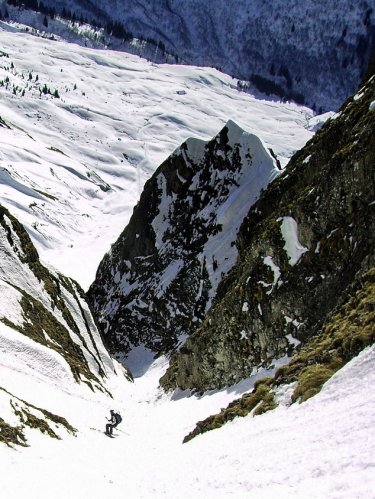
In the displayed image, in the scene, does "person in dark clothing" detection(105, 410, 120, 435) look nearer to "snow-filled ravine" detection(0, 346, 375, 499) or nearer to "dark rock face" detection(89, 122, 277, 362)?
"snow-filled ravine" detection(0, 346, 375, 499)

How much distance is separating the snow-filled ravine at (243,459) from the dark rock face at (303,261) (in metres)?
11.1

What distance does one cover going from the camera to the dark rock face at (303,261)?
108ft

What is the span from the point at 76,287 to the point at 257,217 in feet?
91.6

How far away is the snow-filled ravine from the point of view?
11.3 m

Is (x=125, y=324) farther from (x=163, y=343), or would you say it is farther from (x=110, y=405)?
(x=110, y=405)

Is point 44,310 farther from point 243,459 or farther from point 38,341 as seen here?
point 243,459

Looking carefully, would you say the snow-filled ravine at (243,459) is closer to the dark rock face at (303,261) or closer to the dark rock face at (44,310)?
the dark rock face at (303,261)

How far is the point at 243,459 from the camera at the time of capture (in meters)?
15.4

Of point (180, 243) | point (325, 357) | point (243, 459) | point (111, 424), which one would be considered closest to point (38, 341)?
point (111, 424)

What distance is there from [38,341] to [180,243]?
149 ft

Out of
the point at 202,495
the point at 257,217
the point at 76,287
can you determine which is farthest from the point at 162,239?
the point at 202,495

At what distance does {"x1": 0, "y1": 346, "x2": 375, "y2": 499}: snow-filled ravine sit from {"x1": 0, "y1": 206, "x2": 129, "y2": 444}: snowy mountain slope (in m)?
1.26

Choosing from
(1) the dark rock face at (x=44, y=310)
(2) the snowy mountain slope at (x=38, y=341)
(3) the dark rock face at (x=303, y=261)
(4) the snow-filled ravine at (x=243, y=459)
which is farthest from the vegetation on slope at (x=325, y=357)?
(1) the dark rock face at (x=44, y=310)

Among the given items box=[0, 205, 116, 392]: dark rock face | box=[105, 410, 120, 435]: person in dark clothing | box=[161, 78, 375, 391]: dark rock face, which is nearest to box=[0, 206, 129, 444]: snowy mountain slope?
box=[0, 205, 116, 392]: dark rock face
